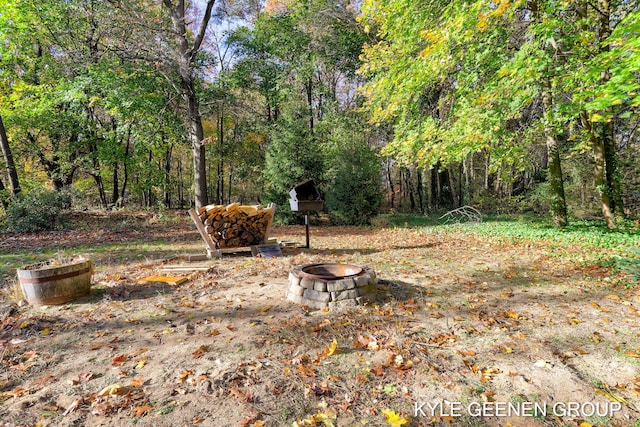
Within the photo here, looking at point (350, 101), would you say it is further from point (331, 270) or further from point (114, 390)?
point (114, 390)

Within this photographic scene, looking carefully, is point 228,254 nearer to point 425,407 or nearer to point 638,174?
point 425,407

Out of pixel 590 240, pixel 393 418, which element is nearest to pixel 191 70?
pixel 393 418

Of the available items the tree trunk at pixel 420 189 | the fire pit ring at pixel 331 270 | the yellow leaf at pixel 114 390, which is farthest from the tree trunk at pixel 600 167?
the yellow leaf at pixel 114 390

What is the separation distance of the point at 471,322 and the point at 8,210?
14639mm

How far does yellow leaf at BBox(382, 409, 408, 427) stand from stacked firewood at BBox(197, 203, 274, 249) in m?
6.06

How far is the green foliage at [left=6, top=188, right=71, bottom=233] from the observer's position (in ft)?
35.5

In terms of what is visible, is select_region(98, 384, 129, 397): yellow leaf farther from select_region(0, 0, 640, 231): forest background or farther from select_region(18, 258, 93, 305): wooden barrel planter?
select_region(0, 0, 640, 231): forest background

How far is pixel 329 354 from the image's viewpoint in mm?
2998

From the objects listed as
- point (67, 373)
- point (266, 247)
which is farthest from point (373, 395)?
point (266, 247)

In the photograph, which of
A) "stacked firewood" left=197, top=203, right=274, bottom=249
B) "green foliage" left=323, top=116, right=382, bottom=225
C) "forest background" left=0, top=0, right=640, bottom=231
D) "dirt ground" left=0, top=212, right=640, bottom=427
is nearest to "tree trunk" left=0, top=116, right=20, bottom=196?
"forest background" left=0, top=0, right=640, bottom=231

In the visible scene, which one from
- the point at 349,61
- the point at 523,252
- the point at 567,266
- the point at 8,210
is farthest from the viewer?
the point at 349,61

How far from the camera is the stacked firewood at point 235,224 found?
7449 millimetres

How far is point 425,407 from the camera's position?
7.64 feet

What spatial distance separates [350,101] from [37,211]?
1838 centimetres
